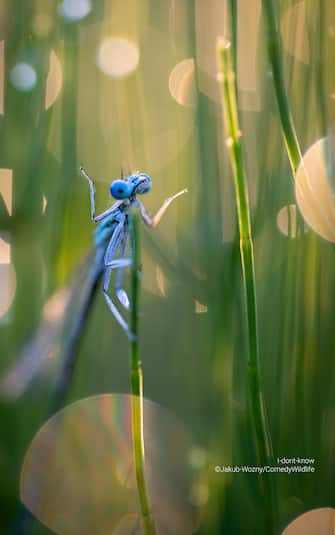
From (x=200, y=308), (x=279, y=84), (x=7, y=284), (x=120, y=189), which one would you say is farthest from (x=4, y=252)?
(x=279, y=84)

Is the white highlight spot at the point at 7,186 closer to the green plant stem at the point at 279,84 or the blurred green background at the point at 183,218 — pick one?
the blurred green background at the point at 183,218

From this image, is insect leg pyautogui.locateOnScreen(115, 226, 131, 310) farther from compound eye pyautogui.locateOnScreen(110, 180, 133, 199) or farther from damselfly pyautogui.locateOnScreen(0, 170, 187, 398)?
compound eye pyautogui.locateOnScreen(110, 180, 133, 199)

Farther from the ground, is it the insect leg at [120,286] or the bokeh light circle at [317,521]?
the insect leg at [120,286]

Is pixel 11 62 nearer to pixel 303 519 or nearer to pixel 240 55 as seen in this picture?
pixel 240 55

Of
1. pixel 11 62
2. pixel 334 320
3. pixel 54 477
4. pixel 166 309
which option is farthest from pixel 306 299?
pixel 11 62

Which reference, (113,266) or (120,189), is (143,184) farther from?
(113,266)

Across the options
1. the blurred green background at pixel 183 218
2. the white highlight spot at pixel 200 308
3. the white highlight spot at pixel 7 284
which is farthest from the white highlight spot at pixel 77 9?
the white highlight spot at pixel 200 308
